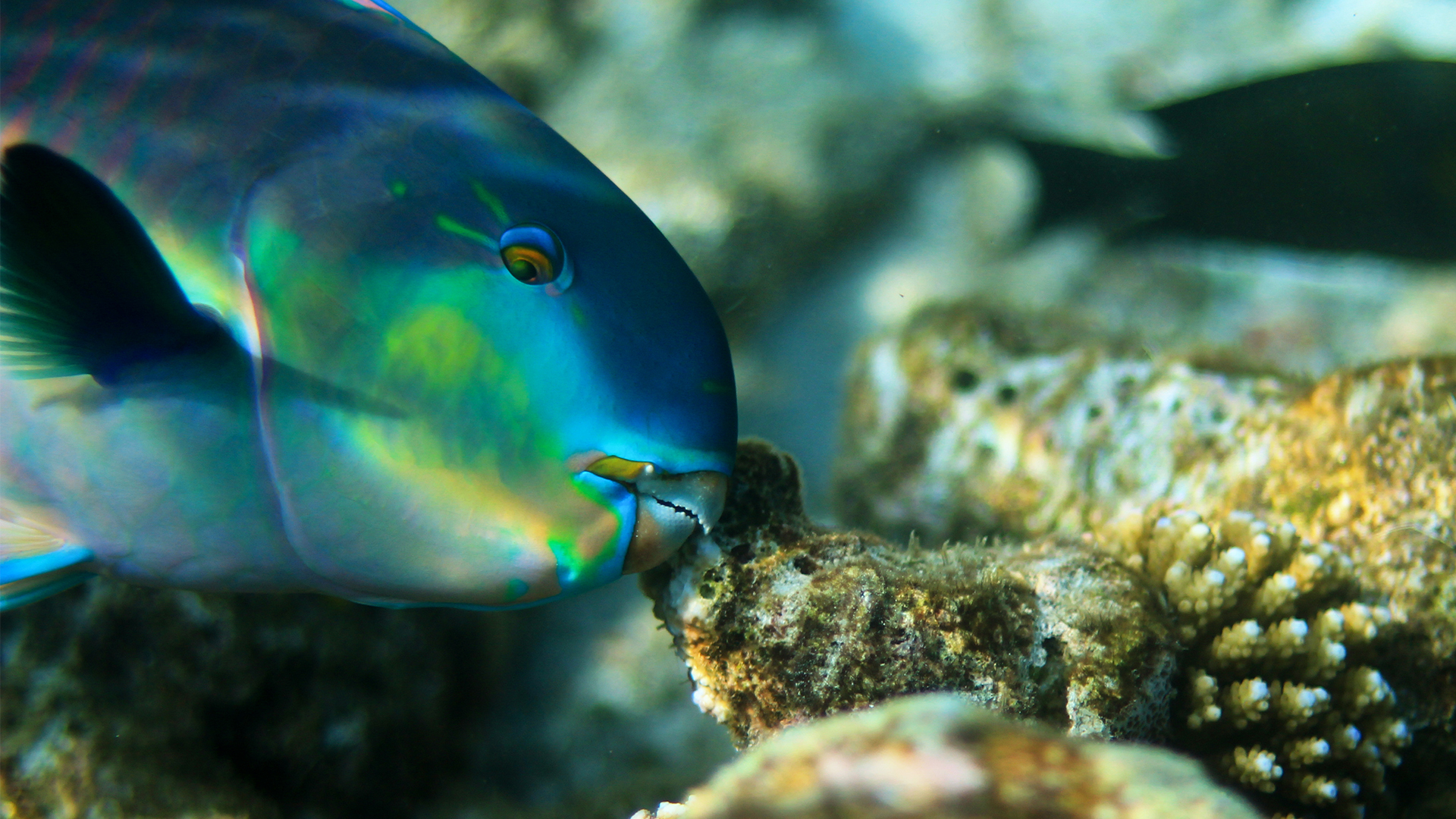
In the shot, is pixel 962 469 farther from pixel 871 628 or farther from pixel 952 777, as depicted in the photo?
pixel 952 777

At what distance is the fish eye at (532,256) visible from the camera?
3.76ft

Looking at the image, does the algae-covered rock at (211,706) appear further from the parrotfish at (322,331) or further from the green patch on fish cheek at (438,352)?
the green patch on fish cheek at (438,352)

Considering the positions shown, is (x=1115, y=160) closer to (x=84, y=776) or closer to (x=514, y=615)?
(x=514, y=615)

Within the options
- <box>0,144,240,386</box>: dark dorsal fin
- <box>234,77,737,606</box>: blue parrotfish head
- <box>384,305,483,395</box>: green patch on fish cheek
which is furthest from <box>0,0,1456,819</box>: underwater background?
<box>0,144,240,386</box>: dark dorsal fin

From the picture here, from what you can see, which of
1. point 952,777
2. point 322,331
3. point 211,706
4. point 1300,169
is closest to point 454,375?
point 322,331

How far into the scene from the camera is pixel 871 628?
1.42m

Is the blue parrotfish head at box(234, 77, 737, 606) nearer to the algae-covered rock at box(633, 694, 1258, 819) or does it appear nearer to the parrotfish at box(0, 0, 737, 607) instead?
the parrotfish at box(0, 0, 737, 607)

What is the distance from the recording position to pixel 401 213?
1148mm

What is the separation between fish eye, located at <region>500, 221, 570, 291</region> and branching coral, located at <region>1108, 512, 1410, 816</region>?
1.56m

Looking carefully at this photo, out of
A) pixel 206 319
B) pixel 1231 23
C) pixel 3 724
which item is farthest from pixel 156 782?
pixel 1231 23

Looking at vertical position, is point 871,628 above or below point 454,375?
below

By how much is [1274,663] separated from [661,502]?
5.21ft

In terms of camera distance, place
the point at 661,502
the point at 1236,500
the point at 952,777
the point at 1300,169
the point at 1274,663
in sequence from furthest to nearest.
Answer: the point at 1300,169 < the point at 1236,500 < the point at 1274,663 < the point at 661,502 < the point at 952,777

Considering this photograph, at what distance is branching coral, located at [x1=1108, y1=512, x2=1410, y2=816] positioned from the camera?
1732mm
